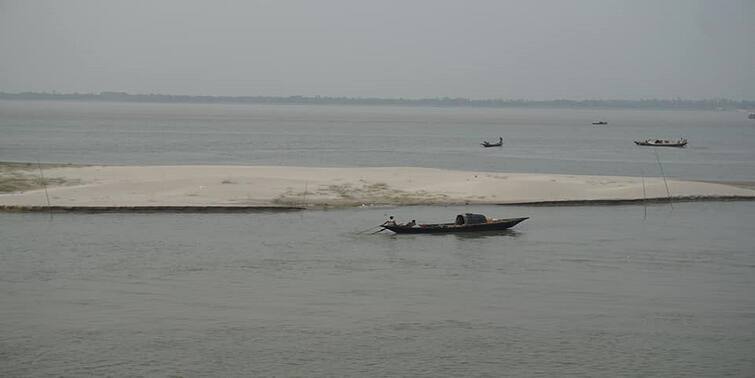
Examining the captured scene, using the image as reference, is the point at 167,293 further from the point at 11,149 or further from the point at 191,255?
the point at 11,149

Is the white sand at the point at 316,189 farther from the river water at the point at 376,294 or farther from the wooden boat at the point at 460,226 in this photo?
the wooden boat at the point at 460,226

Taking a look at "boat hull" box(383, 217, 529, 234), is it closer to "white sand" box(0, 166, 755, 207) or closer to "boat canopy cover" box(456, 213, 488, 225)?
"boat canopy cover" box(456, 213, 488, 225)

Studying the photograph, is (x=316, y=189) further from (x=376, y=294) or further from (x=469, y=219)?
(x=376, y=294)

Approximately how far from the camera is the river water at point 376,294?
66.6 feet

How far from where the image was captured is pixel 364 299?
25.4m

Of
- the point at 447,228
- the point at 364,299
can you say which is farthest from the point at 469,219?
the point at 364,299

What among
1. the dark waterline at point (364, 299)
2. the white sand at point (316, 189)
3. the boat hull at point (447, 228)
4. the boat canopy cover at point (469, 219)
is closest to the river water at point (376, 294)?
the dark waterline at point (364, 299)

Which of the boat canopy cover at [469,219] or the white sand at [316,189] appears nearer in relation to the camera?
the boat canopy cover at [469,219]

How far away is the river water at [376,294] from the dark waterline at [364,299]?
2.7 inches

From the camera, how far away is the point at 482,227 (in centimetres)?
3619

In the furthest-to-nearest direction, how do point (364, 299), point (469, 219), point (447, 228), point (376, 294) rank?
point (469, 219) < point (447, 228) < point (376, 294) < point (364, 299)

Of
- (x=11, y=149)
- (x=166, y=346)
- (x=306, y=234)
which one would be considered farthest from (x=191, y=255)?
(x=11, y=149)

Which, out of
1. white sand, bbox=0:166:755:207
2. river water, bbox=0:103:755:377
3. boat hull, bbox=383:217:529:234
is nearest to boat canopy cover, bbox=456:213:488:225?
boat hull, bbox=383:217:529:234

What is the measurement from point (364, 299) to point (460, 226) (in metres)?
11.1
